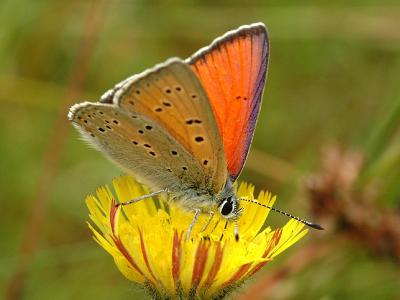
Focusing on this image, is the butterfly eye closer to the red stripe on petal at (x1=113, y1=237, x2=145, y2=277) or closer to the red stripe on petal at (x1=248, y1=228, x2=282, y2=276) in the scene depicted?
the red stripe on petal at (x1=248, y1=228, x2=282, y2=276)

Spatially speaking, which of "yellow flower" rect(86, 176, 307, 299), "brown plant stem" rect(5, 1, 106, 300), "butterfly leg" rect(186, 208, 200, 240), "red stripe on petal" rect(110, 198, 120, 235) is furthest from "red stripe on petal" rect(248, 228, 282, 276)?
"brown plant stem" rect(5, 1, 106, 300)

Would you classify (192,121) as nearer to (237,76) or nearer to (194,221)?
(237,76)

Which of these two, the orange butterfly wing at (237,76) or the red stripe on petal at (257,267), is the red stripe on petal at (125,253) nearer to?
the red stripe on petal at (257,267)

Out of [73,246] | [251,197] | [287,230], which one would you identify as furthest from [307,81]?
[287,230]

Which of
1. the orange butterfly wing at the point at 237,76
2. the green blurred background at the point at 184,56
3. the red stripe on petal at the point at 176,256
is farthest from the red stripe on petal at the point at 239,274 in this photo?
the green blurred background at the point at 184,56

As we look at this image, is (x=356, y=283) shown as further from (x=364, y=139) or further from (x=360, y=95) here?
(x=360, y=95)

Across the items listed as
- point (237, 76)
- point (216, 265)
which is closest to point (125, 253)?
point (216, 265)
